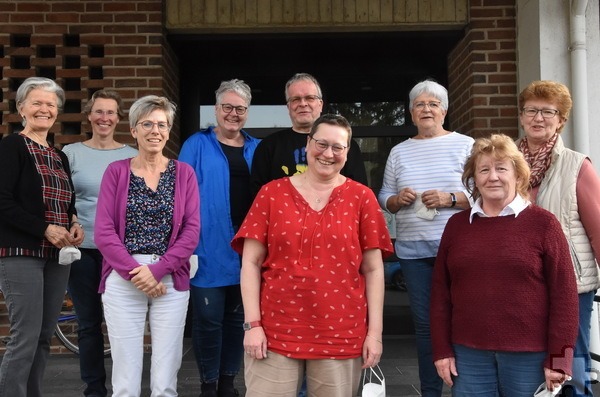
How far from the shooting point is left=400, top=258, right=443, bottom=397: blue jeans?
11.8 feet

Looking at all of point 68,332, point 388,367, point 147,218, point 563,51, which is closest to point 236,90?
point 147,218

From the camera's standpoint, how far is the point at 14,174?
3391 mm

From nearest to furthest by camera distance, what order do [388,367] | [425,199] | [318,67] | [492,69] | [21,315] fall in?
[21,315] < [425,199] < [388,367] < [492,69] < [318,67]

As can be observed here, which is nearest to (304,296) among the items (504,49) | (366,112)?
(504,49)

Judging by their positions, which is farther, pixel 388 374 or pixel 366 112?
pixel 366 112

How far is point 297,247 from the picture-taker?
271cm

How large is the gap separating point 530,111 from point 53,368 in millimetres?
4247

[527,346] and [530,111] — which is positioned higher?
[530,111]

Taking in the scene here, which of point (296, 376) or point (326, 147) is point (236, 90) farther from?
point (296, 376)

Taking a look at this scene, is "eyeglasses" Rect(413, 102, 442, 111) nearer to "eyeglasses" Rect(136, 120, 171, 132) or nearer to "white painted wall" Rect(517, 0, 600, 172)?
"eyeglasses" Rect(136, 120, 171, 132)

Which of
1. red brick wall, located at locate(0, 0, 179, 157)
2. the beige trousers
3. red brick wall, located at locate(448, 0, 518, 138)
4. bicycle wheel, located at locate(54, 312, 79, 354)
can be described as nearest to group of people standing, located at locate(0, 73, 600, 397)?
the beige trousers

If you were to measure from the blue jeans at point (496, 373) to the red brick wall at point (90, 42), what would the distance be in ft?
12.8

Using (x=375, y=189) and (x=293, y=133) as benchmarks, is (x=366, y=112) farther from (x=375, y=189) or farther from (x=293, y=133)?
(x=293, y=133)

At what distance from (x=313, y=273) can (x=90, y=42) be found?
4015mm
